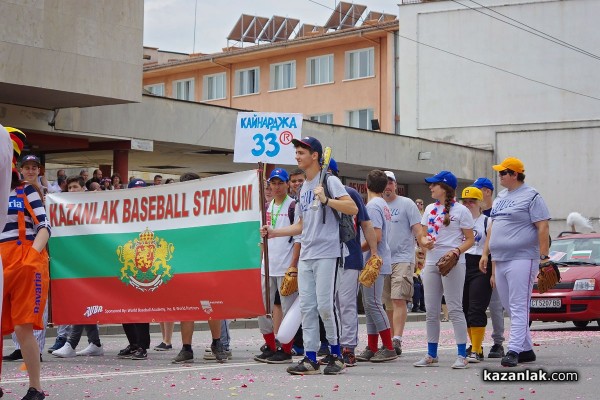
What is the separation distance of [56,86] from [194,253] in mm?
13148

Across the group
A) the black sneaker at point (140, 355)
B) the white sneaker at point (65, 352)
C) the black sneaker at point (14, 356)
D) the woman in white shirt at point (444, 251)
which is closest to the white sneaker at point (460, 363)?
the woman in white shirt at point (444, 251)

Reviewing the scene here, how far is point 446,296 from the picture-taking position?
11.8m

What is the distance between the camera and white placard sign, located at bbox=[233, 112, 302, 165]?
52.9 feet

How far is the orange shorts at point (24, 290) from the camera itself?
879 cm

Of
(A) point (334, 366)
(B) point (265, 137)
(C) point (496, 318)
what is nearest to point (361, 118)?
(B) point (265, 137)

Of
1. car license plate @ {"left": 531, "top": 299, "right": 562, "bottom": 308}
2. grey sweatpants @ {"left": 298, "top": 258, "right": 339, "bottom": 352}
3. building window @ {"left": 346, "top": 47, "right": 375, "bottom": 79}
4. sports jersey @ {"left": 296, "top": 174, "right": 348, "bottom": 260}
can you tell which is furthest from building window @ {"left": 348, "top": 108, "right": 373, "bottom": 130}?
grey sweatpants @ {"left": 298, "top": 258, "right": 339, "bottom": 352}

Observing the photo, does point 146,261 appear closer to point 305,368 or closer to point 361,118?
point 305,368

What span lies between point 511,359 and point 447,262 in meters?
1.12

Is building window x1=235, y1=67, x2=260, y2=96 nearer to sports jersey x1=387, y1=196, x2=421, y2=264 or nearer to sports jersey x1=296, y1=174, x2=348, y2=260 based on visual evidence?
sports jersey x1=387, y1=196, x2=421, y2=264

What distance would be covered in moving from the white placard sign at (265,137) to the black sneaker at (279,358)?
446 cm

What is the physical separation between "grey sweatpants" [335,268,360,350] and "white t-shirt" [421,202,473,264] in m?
0.99

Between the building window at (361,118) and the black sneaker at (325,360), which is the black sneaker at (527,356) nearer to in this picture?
the black sneaker at (325,360)

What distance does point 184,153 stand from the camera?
3494cm

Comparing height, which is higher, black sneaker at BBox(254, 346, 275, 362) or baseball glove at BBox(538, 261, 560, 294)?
baseball glove at BBox(538, 261, 560, 294)
